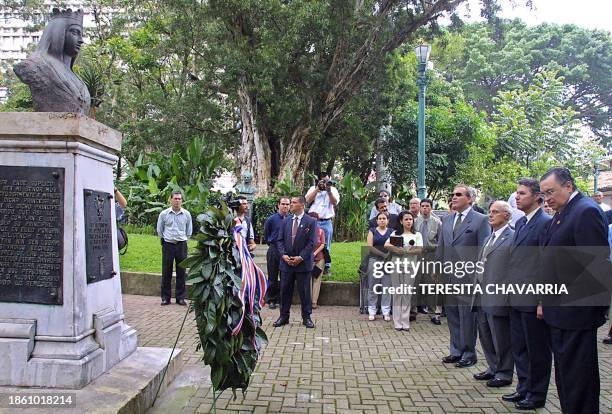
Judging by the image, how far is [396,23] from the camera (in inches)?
635

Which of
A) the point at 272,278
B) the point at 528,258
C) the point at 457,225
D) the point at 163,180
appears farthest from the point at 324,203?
the point at 163,180

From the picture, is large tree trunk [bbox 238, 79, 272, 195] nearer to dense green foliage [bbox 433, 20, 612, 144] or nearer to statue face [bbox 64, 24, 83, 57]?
statue face [bbox 64, 24, 83, 57]

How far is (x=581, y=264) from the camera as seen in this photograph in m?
3.99

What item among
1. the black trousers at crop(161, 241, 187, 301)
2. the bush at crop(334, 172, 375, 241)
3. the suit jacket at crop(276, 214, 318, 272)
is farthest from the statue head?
the bush at crop(334, 172, 375, 241)

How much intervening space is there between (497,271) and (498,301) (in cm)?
30

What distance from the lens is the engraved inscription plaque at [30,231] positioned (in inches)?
157

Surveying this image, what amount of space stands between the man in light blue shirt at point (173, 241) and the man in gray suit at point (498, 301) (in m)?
5.22

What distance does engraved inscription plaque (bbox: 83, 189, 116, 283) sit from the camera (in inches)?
165

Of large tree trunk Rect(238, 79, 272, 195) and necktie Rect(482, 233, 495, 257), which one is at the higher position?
large tree trunk Rect(238, 79, 272, 195)

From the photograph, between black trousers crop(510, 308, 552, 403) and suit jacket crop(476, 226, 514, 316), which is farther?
suit jacket crop(476, 226, 514, 316)

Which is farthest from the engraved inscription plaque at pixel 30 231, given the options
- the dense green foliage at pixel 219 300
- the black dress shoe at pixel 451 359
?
the black dress shoe at pixel 451 359

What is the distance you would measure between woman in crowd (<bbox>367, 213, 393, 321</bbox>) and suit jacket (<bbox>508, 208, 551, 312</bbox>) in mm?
3418

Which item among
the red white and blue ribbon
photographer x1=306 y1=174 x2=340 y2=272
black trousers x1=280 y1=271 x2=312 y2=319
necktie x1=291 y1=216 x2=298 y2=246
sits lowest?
black trousers x1=280 y1=271 x2=312 y2=319

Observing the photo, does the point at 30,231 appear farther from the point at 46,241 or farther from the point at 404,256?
the point at 404,256
